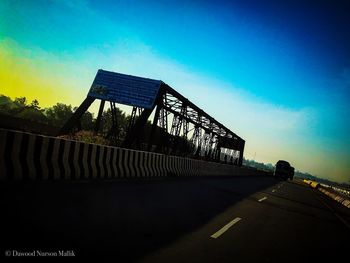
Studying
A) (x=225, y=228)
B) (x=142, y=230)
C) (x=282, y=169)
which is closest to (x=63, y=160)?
(x=142, y=230)

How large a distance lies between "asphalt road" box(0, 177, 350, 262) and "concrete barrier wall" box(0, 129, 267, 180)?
47 cm

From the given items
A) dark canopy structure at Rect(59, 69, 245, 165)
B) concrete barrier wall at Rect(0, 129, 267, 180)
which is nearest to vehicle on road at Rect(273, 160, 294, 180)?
dark canopy structure at Rect(59, 69, 245, 165)

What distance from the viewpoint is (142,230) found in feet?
17.6

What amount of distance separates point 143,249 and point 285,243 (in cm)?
318

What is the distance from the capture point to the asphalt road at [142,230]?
13.6 feet

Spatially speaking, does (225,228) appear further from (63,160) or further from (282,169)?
(282,169)

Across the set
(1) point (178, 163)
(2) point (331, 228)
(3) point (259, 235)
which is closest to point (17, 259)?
(3) point (259, 235)

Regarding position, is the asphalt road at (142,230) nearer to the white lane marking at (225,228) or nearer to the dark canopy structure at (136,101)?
the white lane marking at (225,228)

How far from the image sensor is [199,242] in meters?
5.21

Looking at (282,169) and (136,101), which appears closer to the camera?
(136,101)

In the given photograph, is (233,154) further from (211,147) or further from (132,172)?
(132,172)

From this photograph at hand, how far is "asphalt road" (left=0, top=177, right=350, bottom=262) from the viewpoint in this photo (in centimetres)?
414

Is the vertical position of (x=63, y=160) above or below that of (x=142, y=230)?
above

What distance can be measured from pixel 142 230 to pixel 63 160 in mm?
4492
